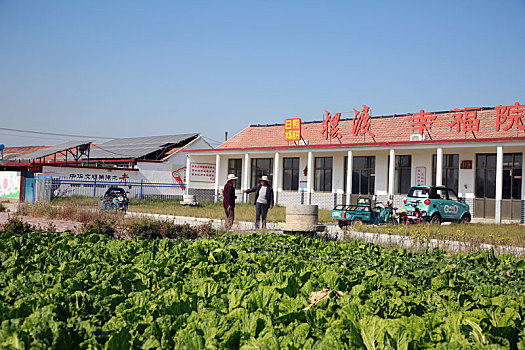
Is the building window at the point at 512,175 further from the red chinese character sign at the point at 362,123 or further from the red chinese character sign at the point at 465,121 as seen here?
the red chinese character sign at the point at 362,123

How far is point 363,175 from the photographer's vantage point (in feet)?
89.5

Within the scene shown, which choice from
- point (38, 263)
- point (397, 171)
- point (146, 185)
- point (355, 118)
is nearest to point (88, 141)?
point (146, 185)

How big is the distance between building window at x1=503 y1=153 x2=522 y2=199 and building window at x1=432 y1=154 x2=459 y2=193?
214 cm

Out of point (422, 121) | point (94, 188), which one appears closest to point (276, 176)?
point (422, 121)

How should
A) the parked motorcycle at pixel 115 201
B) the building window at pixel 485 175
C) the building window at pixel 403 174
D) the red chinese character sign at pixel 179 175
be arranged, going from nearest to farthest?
the parked motorcycle at pixel 115 201, the building window at pixel 485 175, the building window at pixel 403 174, the red chinese character sign at pixel 179 175

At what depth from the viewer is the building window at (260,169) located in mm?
31500

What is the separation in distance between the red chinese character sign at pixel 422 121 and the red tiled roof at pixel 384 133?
0.92 ft

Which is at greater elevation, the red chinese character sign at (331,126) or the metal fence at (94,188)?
the red chinese character sign at (331,126)

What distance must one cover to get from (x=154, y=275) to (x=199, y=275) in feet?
1.30

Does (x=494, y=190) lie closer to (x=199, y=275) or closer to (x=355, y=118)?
(x=355, y=118)

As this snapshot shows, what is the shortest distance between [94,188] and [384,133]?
57.3 ft

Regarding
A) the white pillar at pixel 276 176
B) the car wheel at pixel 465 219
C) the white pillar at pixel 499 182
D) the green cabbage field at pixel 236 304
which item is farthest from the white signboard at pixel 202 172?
the green cabbage field at pixel 236 304

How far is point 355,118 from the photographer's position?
27391 millimetres

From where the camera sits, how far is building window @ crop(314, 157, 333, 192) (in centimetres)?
2880
